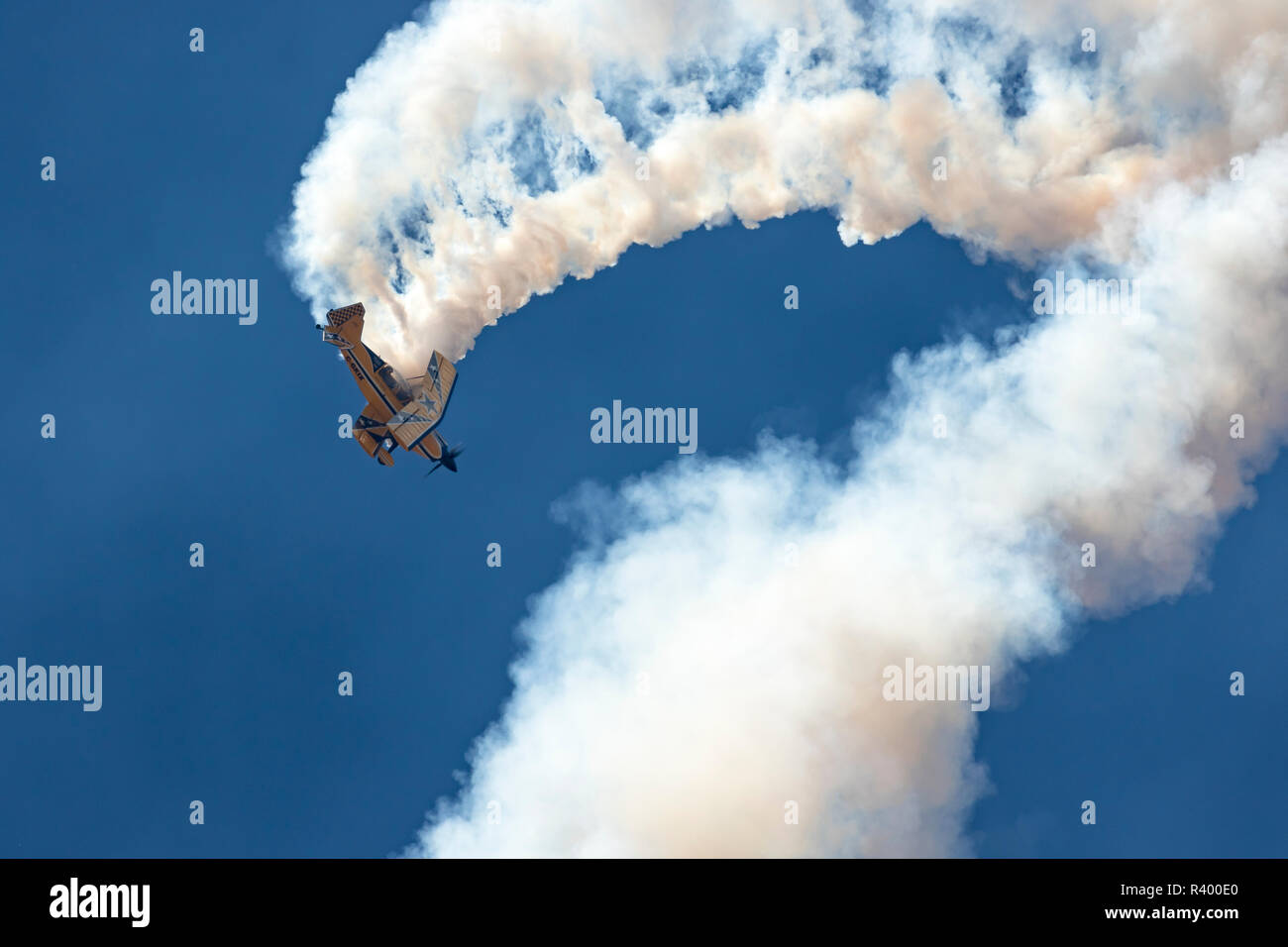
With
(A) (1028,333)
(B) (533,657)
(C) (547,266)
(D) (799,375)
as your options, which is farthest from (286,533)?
(A) (1028,333)

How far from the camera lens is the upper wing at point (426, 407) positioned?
68500 millimetres

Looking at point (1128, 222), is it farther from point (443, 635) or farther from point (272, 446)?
point (272, 446)

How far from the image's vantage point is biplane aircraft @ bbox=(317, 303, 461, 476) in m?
67.2

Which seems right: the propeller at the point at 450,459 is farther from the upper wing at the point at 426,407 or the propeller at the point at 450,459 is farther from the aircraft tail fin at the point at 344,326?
the aircraft tail fin at the point at 344,326

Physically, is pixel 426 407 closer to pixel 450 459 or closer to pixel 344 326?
pixel 450 459

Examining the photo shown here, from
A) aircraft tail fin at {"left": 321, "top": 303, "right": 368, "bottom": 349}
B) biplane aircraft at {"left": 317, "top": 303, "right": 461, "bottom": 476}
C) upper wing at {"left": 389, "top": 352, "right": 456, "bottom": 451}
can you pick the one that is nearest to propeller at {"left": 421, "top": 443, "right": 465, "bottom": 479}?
biplane aircraft at {"left": 317, "top": 303, "right": 461, "bottom": 476}

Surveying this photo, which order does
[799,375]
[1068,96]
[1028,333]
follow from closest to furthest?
[1068,96]
[1028,333]
[799,375]

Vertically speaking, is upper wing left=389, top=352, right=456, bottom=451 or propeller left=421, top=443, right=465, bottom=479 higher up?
upper wing left=389, top=352, right=456, bottom=451

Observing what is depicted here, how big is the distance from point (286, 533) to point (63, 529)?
1303 cm

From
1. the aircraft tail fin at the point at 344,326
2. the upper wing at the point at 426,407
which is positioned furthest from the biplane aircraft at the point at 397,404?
the aircraft tail fin at the point at 344,326

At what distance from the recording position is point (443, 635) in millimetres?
79500

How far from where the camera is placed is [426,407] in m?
69.3

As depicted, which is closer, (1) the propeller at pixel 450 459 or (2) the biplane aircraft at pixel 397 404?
(2) the biplane aircraft at pixel 397 404

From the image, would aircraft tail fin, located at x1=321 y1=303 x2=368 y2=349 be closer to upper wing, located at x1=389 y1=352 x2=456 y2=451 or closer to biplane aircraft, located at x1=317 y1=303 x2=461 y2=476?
biplane aircraft, located at x1=317 y1=303 x2=461 y2=476
